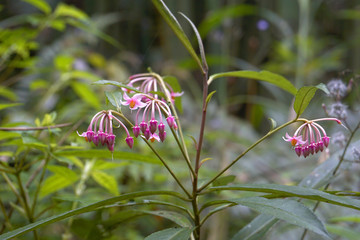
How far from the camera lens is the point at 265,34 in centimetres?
272

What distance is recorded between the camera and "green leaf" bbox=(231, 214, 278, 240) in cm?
48

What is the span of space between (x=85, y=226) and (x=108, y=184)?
0.07 meters

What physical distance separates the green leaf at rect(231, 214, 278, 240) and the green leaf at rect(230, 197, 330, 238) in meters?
0.10

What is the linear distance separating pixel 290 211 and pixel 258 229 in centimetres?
14

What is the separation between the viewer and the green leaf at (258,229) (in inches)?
18.7

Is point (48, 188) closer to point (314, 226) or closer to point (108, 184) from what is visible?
point (108, 184)

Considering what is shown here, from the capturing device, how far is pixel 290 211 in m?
0.35

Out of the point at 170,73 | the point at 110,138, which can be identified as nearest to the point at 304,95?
the point at 110,138

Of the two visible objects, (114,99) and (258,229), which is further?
(258,229)

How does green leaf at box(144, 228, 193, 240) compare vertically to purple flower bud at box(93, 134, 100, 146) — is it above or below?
below

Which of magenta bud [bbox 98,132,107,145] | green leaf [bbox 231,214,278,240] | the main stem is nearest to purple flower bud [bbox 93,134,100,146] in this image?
magenta bud [bbox 98,132,107,145]

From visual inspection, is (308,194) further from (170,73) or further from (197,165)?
(170,73)

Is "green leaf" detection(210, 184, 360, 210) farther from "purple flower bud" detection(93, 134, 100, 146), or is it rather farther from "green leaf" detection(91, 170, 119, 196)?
"green leaf" detection(91, 170, 119, 196)

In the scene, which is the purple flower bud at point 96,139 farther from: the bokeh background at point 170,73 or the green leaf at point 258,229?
the green leaf at point 258,229
